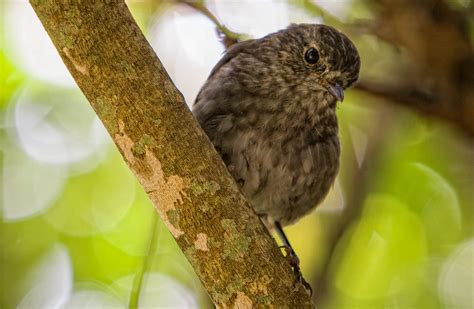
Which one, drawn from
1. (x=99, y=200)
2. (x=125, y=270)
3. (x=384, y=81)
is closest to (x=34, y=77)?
(x=99, y=200)

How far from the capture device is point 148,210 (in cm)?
571

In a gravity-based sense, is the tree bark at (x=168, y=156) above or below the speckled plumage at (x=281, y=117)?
above

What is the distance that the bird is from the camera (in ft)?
14.0

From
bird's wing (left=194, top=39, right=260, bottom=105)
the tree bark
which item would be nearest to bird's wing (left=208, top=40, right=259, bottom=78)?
bird's wing (left=194, top=39, right=260, bottom=105)

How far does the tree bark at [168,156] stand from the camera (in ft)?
10.0

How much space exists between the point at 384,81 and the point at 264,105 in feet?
2.26

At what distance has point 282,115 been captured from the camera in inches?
171

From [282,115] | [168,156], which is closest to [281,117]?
[282,115]

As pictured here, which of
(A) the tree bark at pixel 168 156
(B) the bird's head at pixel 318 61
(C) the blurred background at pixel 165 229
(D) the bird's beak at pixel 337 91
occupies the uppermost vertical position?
(A) the tree bark at pixel 168 156

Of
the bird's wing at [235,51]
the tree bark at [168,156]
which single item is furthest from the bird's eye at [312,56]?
the tree bark at [168,156]

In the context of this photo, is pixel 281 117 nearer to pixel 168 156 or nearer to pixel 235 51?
pixel 235 51

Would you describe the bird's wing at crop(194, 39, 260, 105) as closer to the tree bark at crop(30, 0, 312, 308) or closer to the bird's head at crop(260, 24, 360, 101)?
the bird's head at crop(260, 24, 360, 101)

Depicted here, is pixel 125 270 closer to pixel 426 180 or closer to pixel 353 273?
pixel 353 273

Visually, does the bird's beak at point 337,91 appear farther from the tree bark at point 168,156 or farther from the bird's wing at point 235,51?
the tree bark at point 168,156
